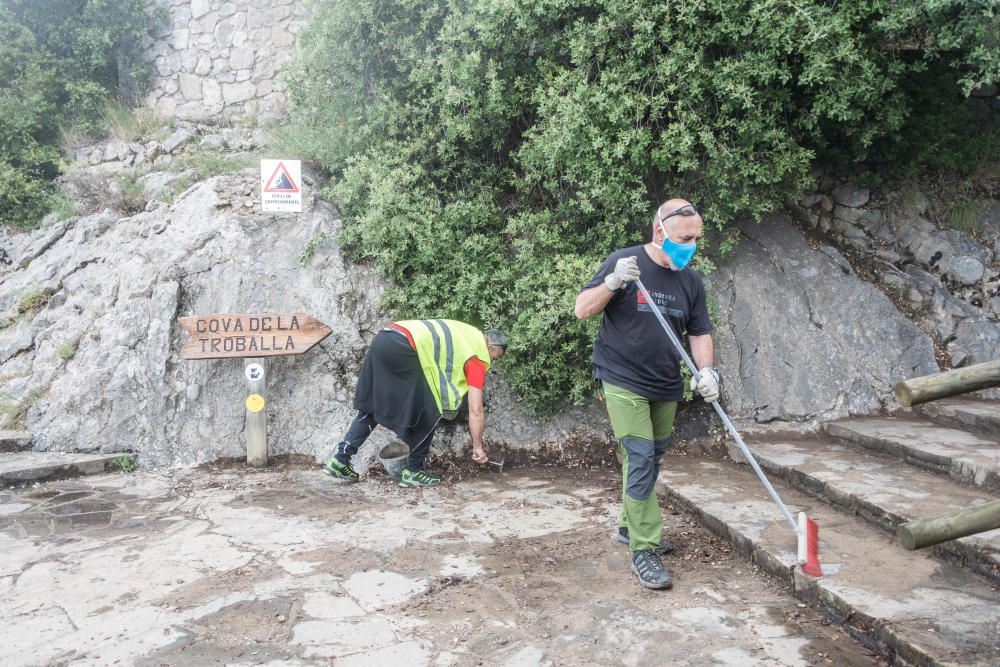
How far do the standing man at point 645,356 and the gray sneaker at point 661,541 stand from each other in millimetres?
203

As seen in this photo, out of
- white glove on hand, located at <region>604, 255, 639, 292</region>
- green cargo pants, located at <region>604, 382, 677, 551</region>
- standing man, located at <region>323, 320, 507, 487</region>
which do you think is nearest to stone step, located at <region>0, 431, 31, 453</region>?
standing man, located at <region>323, 320, 507, 487</region>

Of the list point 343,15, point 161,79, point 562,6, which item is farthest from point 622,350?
point 161,79

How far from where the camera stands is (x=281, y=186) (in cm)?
658

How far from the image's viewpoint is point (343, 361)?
A: 251 inches

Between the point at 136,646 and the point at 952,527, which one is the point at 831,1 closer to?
the point at 952,527

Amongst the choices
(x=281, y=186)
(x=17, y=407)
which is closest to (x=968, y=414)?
(x=281, y=186)

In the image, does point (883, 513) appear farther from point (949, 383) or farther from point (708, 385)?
point (949, 383)

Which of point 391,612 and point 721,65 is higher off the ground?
point 721,65

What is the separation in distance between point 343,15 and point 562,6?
7.82 feet

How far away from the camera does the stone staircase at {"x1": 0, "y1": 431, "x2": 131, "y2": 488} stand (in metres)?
5.53

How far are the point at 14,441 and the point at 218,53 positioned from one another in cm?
634

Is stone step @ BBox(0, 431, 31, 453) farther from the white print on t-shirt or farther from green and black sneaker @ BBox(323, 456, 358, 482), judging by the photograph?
the white print on t-shirt

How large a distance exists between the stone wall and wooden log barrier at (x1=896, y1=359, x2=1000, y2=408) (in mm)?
9184

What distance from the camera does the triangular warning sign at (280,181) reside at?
6551 millimetres
